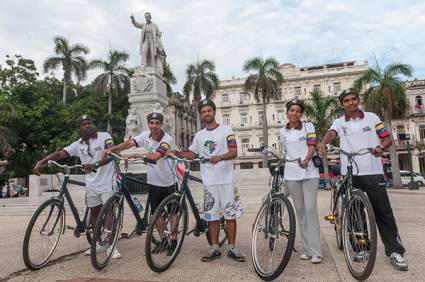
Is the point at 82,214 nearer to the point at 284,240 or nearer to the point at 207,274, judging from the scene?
the point at 207,274

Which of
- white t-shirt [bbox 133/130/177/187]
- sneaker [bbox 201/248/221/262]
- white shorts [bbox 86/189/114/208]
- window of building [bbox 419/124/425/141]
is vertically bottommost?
sneaker [bbox 201/248/221/262]

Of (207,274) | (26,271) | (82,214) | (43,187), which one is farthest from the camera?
(43,187)

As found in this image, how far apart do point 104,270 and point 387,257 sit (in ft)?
10.5

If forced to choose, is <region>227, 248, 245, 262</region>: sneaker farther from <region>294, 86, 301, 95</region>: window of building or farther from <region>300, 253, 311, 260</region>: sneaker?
<region>294, 86, 301, 95</region>: window of building

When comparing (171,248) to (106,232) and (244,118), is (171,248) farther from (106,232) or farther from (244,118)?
(244,118)

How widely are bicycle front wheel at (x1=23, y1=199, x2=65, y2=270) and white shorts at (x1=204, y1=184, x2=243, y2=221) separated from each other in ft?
5.79

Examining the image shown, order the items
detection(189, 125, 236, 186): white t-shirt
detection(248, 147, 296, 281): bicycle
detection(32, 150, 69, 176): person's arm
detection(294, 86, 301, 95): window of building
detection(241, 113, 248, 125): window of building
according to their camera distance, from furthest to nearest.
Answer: detection(241, 113, 248, 125): window of building
detection(294, 86, 301, 95): window of building
detection(32, 150, 69, 176): person's arm
detection(189, 125, 236, 186): white t-shirt
detection(248, 147, 296, 281): bicycle

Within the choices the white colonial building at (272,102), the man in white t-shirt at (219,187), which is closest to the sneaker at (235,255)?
the man in white t-shirt at (219,187)

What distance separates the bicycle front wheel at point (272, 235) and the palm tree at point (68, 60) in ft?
122

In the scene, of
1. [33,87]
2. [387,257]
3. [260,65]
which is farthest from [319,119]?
[387,257]

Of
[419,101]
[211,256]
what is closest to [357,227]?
[211,256]

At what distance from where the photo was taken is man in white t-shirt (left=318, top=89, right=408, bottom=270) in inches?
146

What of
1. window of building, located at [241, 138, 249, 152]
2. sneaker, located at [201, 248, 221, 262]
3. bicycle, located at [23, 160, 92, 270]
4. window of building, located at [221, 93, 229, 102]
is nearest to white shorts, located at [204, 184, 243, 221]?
sneaker, located at [201, 248, 221, 262]

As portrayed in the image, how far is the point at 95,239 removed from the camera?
365 centimetres
